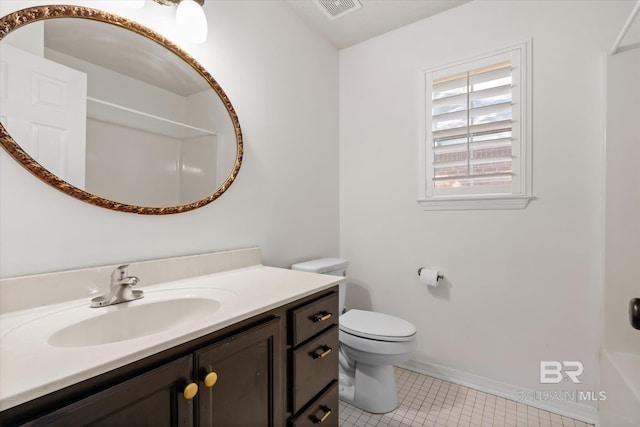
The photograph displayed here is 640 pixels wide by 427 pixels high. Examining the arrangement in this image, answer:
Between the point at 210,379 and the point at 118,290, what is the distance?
48 centimetres

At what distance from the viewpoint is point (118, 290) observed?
0.97 meters

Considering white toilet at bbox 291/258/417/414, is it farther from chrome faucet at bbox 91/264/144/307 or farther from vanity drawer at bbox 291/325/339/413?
chrome faucet at bbox 91/264/144/307

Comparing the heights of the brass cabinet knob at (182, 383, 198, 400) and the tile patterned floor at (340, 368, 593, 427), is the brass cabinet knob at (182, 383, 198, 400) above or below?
above

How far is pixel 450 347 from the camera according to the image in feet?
6.45

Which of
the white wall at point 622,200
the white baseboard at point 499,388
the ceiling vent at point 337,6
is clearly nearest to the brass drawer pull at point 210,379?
the white baseboard at point 499,388

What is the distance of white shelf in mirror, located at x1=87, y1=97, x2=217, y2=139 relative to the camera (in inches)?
42.2

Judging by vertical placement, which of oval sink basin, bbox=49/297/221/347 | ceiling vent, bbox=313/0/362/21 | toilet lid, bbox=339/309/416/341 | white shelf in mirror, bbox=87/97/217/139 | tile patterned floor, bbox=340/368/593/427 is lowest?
tile patterned floor, bbox=340/368/593/427

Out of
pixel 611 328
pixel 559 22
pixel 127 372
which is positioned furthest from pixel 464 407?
pixel 559 22

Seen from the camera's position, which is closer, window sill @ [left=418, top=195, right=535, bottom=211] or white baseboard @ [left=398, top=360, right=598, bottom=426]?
white baseboard @ [left=398, top=360, right=598, bottom=426]

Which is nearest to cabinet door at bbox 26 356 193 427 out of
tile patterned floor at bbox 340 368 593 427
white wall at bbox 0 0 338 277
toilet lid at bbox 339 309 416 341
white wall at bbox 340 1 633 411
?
white wall at bbox 0 0 338 277

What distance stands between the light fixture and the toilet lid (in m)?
1.65

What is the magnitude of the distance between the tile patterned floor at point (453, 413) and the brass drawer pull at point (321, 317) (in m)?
0.80

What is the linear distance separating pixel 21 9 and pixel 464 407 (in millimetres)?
2616

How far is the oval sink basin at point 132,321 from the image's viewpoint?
81 centimetres
